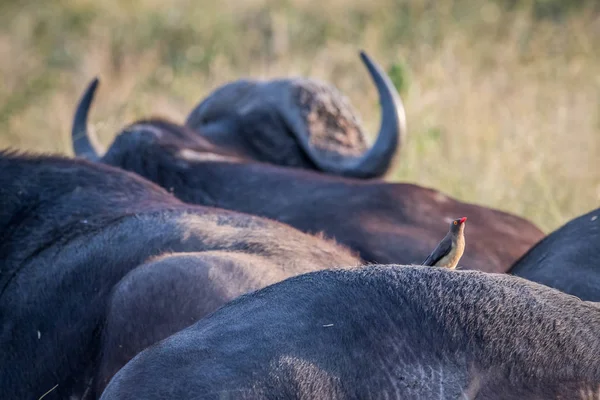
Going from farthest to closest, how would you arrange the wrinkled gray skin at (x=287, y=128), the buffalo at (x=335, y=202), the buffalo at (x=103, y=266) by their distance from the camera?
the wrinkled gray skin at (x=287, y=128) → the buffalo at (x=335, y=202) → the buffalo at (x=103, y=266)

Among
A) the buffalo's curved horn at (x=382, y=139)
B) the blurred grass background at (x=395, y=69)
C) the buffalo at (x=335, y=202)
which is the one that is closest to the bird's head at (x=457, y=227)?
the buffalo at (x=335, y=202)

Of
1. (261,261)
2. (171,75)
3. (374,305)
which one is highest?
(374,305)

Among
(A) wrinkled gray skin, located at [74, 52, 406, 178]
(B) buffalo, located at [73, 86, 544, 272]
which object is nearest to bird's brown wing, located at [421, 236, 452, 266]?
(B) buffalo, located at [73, 86, 544, 272]

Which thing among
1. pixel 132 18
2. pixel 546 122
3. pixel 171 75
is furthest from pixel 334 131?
pixel 132 18

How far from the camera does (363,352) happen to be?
2.15 metres

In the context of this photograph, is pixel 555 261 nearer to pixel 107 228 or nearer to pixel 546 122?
pixel 107 228

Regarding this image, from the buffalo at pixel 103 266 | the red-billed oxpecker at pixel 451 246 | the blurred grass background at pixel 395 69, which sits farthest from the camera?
the blurred grass background at pixel 395 69

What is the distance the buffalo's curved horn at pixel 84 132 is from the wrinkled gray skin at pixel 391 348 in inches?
166

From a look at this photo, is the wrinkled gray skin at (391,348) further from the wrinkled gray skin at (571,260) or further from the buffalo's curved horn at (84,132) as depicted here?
the buffalo's curved horn at (84,132)

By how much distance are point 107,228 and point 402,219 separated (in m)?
→ 1.79

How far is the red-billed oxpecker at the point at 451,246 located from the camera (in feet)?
9.21

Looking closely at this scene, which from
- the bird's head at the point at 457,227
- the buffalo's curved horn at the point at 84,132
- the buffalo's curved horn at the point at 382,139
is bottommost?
the buffalo's curved horn at the point at 84,132

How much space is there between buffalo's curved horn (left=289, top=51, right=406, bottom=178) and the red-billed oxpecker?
2.86m

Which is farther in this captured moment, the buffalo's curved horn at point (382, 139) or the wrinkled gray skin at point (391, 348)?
the buffalo's curved horn at point (382, 139)
